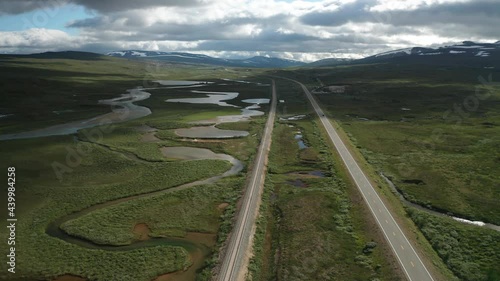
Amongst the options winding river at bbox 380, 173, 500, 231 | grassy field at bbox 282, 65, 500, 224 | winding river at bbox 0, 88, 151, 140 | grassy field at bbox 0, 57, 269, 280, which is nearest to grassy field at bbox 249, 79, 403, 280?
grassy field at bbox 0, 57, 269, 280

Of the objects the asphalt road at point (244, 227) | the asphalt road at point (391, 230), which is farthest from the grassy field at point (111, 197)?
the asphalt road at point (391, 230)

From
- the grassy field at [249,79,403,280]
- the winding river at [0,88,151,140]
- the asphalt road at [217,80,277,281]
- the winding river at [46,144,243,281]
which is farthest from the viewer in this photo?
the winding river at [0,88,151,140]

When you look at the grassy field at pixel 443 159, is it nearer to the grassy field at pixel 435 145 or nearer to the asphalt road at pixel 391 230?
the grassy field at pixel 435 145

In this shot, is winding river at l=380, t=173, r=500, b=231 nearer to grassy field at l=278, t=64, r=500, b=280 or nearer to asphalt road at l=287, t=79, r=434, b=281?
grassy field at l=278, t=64, r=500, b=280

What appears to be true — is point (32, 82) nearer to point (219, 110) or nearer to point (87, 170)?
point (219, 110)

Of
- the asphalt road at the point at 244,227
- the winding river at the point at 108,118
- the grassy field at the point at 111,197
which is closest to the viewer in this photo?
the asphalt road at the point at 244,227
